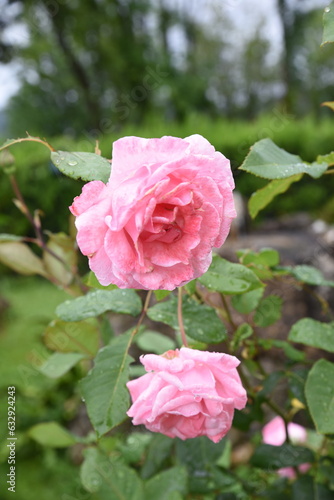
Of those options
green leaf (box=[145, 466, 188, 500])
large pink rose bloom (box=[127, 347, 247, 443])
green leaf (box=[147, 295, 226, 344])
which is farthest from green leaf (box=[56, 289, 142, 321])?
green leaf (box=[145, 466, 188, 500])

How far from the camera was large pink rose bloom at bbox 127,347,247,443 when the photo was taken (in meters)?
0.41

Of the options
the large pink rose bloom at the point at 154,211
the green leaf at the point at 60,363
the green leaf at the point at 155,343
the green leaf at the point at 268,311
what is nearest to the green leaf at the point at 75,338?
the green leaf at the point at 60,363

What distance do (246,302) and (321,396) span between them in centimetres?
18

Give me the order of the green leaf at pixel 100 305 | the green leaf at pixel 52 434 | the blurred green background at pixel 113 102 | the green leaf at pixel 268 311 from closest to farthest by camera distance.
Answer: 1. the green leaf at pixel 100 305
2. the green leaf at pixel 268 311
3. the green leaf at pixel 52 434
4. the blurred green background at pixel 113 102

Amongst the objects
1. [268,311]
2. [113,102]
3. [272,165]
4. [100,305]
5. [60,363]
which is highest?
[272,165]

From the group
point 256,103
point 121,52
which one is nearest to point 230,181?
point 121,52

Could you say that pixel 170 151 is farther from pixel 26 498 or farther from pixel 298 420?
pixel 26 498

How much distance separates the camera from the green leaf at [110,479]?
724mm

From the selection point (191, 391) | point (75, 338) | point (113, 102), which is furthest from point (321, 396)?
point (113, 102)

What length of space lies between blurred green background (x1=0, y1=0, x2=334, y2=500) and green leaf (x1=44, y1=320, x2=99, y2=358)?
236mm

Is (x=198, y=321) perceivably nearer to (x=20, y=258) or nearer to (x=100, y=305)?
(x=100, y=305)

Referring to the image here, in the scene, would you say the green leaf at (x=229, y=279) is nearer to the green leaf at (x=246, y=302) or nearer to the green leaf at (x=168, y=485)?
the green leaf at (x=246, y=302)

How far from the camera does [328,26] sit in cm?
45

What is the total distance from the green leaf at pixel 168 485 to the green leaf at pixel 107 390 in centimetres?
26
